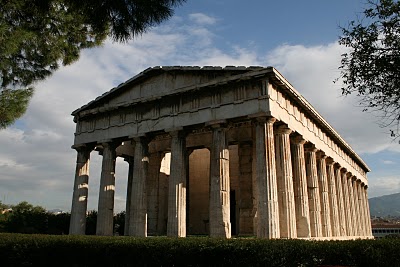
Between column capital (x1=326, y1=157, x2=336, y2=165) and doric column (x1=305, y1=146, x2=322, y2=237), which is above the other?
column capital (x1=326, y1=157, x2=336, y2=165)

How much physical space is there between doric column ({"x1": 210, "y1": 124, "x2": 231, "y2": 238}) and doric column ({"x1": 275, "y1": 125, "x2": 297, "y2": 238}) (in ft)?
7.87

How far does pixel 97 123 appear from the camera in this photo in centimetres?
2181

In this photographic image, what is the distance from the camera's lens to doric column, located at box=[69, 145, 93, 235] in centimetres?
2089

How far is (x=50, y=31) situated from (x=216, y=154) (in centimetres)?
833

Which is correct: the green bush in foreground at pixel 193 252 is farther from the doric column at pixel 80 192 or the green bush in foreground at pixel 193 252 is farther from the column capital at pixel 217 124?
the column capital at pixel 217 124

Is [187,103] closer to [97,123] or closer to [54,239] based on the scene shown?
[97,123]

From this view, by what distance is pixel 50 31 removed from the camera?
12.3 meters

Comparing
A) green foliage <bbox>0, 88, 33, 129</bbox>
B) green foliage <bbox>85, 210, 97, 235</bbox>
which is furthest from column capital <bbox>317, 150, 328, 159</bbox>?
green foliage <bbox>85, 210, 97, 235</bbox>

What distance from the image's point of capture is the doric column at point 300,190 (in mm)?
17750

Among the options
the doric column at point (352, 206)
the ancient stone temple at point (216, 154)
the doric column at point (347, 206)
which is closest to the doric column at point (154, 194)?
the ancient stone temple at point (216, 154)

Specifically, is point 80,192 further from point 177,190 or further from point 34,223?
point 34,223

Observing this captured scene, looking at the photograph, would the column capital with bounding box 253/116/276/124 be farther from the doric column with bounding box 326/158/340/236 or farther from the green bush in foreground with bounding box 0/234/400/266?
the doric column with bounding box 326/158/340/236

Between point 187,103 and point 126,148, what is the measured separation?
27.0ft

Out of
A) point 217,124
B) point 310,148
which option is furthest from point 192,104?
point 310,148
